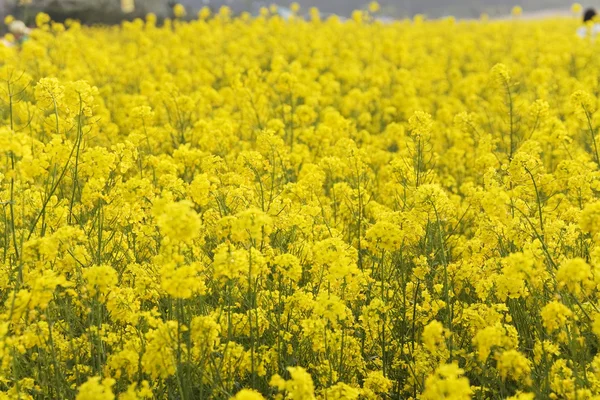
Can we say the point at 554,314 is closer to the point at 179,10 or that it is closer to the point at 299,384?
the point at 299,384

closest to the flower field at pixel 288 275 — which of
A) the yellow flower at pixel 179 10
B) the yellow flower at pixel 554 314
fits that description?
the yellow flower at pixel 554 314

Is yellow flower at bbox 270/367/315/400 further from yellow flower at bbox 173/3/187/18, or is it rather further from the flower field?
→ yellow flower at bbox 173/3/187/18

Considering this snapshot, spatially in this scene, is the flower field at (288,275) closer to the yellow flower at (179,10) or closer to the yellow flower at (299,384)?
the yellow flower at (299,384)

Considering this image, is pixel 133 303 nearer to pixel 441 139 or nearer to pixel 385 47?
pixel 441 139

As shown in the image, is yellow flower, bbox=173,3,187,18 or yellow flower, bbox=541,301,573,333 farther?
yellow flower, bbox=173,3,187,18

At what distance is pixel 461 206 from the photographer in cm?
519

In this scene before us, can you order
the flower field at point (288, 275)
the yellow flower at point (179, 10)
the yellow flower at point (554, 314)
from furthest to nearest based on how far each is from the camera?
1. the yellow flower at point (179, 10)
2. the flower field at point (288, 275)
3. the yellow flower at point (554, 314)

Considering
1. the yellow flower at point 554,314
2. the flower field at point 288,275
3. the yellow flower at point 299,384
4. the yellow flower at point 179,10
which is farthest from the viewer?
the yellow flower at point 179,10

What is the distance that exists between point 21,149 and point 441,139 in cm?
549

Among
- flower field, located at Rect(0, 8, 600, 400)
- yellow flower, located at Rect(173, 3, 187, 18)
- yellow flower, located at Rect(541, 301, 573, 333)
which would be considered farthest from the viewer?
yellow flower, located at Rect(173, 3, 187, 18)

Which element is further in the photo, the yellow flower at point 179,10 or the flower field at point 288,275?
the yellow flower at point 179,10

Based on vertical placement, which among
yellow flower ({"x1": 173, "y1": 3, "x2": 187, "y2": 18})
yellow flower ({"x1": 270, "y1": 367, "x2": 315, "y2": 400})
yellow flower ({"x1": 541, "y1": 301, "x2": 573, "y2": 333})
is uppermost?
yellow flower ({"x1": 173, "y1": 3, "x2": 187, "y2": 18})

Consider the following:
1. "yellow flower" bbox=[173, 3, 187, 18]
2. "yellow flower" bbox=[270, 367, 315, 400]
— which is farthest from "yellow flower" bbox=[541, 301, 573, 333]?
"yellow flower" bbox=[173, 3, 187, 18]

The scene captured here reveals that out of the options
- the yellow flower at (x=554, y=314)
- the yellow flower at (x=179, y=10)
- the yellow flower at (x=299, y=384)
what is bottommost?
the yellow flower at (x=299, y=384)
